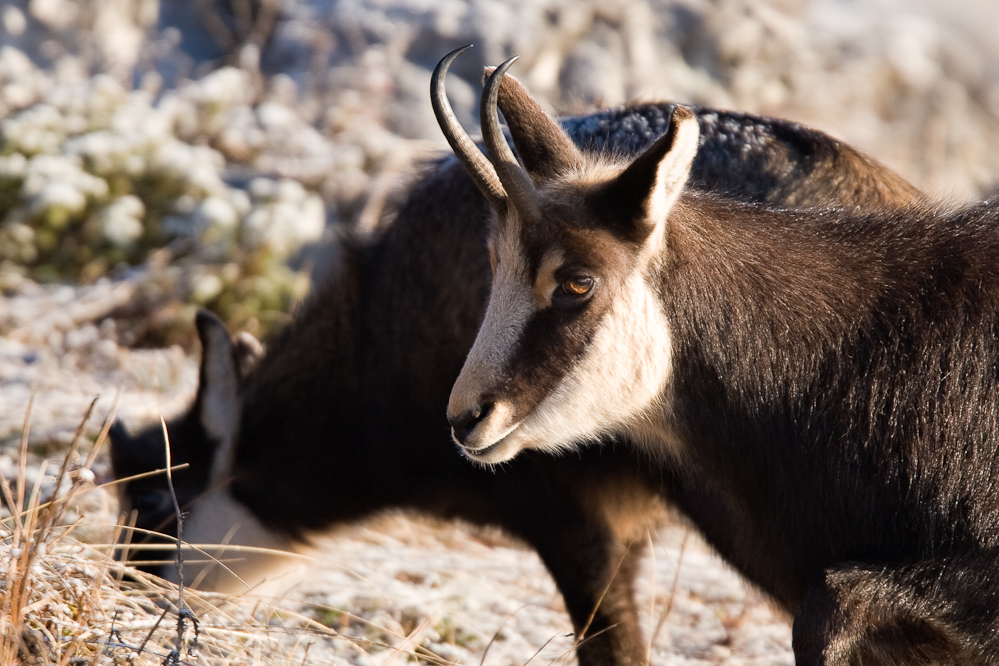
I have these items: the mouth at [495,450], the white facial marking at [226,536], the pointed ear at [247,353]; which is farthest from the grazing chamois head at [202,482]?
the mouth at [495,450]

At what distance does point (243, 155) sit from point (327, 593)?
5672 millimetres

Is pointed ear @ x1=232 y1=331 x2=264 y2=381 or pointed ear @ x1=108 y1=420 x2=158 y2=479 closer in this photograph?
pointed ear @ x1=108 y1=420 x2=158 y2=479

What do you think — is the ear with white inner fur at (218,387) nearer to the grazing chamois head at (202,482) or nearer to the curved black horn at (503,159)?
the grazing chamois head at (202,482)

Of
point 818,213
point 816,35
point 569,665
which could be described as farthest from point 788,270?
point 816,35

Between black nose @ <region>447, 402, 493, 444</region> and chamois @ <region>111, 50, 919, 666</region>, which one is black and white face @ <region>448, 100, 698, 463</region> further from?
chamois @ <region>111, 50, 919, 666</region>

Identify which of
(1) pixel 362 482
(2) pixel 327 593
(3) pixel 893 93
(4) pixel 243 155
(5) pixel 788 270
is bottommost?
(2) pixel 327 593

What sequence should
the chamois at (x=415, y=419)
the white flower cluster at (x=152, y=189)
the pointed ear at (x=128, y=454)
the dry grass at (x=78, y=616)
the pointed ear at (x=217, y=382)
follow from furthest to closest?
the white flower cluster at (x=152, y=189) < the pointed ear at (x=128, y=454) < the pointed ear at (x=217, y=382) < the chamois at (x=415, y=419) < the dry grass at (x=78, y=616)

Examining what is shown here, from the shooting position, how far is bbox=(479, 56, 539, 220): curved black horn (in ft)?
10.0

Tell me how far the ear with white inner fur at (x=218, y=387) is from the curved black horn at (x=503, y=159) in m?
2.01

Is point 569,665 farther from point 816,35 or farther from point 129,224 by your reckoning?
point 816,35

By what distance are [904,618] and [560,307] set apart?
123 cm

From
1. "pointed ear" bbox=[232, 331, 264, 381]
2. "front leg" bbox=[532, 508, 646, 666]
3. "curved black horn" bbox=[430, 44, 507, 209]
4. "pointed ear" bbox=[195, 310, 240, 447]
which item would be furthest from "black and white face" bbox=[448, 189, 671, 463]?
"pointed ear" bbox=[232, 331, 264, 381]

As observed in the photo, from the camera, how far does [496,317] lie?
3221 mm

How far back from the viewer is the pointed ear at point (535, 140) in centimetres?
335
